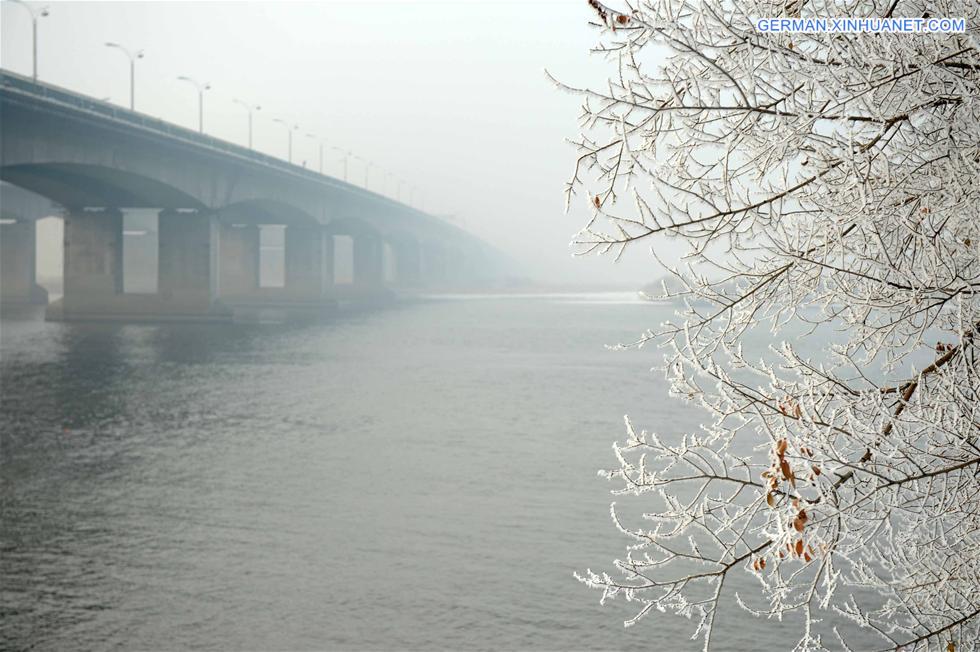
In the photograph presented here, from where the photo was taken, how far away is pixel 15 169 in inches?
1877

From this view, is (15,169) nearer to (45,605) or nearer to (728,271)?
(45,605)

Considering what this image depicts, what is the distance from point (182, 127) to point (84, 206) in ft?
33.3

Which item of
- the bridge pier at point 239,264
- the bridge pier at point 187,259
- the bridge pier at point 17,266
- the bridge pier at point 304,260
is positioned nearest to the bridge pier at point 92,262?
the bridge pier at point 187,259

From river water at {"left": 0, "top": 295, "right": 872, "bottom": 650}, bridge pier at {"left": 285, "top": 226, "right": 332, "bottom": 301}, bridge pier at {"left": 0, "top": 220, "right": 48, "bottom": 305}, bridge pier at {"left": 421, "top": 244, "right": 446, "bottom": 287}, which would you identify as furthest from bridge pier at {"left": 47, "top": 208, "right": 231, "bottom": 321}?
bridge pier at {"left": 421, "top": 244, "right": 446, "bottom": 287}

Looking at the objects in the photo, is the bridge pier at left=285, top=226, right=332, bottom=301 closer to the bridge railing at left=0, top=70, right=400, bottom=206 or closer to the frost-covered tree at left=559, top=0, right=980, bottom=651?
the bridge railing at left=0, top=70, right=400, bottom=206

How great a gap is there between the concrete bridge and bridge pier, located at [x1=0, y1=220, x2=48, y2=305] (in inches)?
4.8

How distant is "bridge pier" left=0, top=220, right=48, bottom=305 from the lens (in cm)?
8738

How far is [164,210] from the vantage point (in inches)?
2643

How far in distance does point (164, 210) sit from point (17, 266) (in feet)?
93.4

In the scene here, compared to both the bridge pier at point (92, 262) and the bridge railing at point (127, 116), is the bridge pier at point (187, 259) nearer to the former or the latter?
the bridge pier at point (92, 262)

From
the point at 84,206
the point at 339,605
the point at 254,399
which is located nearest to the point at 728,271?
the point at 339,605

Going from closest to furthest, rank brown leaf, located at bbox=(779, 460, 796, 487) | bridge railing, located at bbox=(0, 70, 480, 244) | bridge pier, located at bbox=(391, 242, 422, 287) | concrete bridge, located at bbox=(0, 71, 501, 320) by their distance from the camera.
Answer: brown leaf, located at bbox=(779, 460, 796, 487)
bridge railing, located at bbox=(0, 70, 480, 244)
concrete bridge, located at bbox=(0, 71, 501, 320)
bridge pier, located at bbox=(391, 242, 422, 287)

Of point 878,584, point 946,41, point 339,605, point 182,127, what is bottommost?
point 339,605

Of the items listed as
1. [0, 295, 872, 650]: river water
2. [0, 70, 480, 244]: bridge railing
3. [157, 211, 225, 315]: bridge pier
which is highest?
[0, 70, 480, 244]: bridge railing
